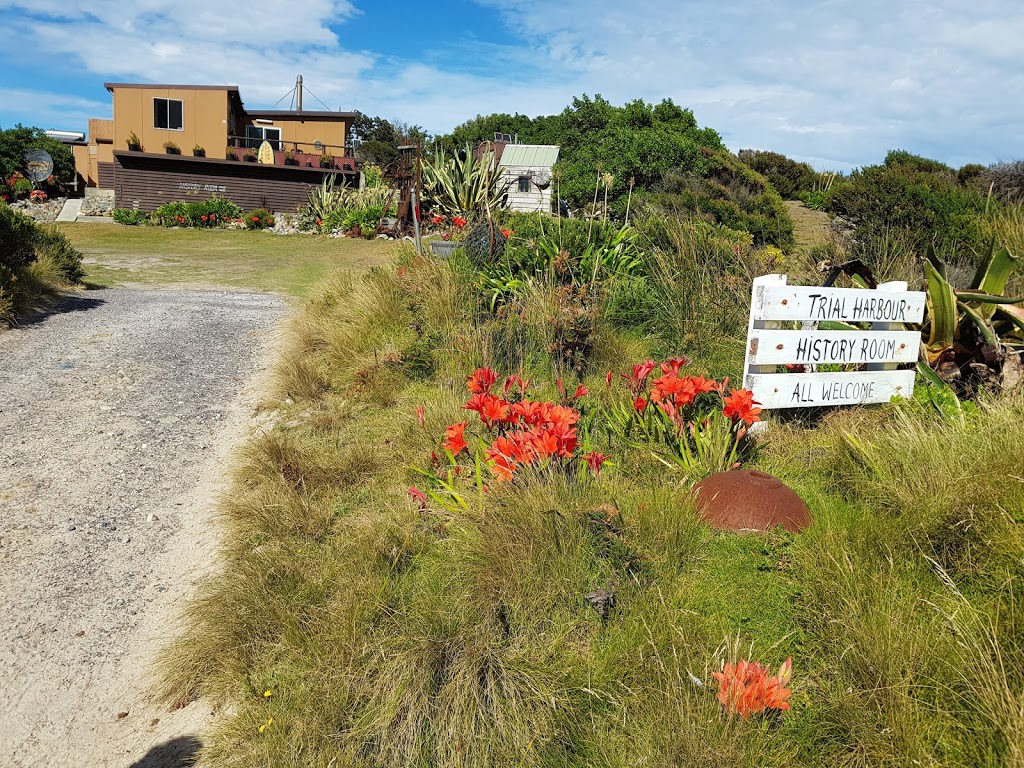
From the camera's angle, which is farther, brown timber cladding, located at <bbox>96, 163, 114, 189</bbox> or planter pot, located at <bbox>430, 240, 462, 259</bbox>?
brown timber cladding, located at <bbox>96, 163, 114, 189</bbox>

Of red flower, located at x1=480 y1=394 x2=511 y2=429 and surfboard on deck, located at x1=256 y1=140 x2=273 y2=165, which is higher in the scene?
surfboard on deck, located at x1=256 y1=140 x2=273 y2=165

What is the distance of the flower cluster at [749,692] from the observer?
2053mm

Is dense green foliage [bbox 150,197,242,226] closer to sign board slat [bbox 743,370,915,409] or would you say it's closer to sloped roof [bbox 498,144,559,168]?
sloped roof [bbox 498,144,559,168]

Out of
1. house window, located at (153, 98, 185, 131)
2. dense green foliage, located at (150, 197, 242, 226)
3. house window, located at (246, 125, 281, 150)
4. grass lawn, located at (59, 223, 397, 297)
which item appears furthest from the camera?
house window, located at (246, 125, 281, 150)

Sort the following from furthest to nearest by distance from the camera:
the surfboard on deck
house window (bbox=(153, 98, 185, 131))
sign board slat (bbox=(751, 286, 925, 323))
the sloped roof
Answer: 1. house window (bbox=(153, 98, 185, 131))
2. the surfboard on deck
3. the sloped roof
4. sign board slat (bbox=(751, 286, 925, 323))

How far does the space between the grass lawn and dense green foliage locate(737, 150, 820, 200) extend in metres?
13.0

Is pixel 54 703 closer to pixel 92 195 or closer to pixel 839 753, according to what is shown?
pixel 839 753

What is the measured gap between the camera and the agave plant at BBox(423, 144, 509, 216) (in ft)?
60.7

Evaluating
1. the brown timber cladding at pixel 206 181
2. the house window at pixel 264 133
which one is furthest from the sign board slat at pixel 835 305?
the house window at pixel 264 133

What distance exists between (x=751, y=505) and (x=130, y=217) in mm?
28805

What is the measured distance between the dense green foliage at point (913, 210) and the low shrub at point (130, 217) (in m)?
23.3

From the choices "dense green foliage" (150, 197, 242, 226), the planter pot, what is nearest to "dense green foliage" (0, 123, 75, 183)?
"dense green foliage" (150, 197, 242, 226)

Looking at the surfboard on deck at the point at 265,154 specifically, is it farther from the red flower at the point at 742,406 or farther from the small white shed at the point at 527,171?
the red flower at the point at 742,406

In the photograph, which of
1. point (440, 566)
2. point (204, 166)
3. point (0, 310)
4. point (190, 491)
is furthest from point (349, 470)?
point (204, 166)
